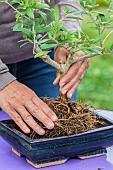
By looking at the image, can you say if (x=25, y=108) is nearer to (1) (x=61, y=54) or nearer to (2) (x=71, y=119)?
(2) (x=71, y=119)

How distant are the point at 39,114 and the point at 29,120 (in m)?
0.03

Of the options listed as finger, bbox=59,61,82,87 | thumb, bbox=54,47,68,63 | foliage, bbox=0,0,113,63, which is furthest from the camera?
thumb, bbox=54,47,68,63

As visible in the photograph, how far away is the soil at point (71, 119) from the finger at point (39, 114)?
17 millimetres

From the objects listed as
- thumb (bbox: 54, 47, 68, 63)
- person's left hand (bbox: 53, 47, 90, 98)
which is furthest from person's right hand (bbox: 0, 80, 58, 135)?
thumb (bbox: 54, 47, 68, 63)

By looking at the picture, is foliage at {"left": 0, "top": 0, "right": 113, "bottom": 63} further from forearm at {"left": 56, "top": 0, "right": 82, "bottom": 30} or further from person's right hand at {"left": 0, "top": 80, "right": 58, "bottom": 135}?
forearm at {"left": 56, "top": 0, "right": 82, "bottom": 30}

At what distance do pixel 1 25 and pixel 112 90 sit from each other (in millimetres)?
2240

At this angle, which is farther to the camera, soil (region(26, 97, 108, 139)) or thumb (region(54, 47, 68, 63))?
thumb (region(54, 47, 68, 63))

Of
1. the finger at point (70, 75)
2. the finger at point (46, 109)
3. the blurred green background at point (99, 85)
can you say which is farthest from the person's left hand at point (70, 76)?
the blurred green background at point (99, 85)

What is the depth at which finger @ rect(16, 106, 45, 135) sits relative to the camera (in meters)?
1.55

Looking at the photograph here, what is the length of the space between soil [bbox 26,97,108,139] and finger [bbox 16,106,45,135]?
19 millimetres

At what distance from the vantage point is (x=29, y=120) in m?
1.58

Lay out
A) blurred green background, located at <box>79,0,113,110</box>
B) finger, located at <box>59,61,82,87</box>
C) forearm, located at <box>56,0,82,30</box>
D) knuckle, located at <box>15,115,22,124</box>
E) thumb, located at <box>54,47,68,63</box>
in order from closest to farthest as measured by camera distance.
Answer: knuckle, located at <box>15,115,22,124</box>, finger, located at <box>59,61,82,87</box>, thumb, located at <box>54,47,68,63</box>, forearm, located at <box>56,0,82,30</box>, blurred green background, located at <box>79,0,113,110</box>

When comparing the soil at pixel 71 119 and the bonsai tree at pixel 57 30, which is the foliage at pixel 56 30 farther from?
the soil at pixel 71 119

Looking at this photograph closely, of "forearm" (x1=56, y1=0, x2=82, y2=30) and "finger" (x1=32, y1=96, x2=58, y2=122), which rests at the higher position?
"forearm" (x1=56, y1=0, x2=82, y2=30)
